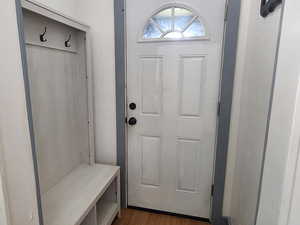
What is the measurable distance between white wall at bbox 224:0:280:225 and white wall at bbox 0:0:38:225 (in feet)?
3.73

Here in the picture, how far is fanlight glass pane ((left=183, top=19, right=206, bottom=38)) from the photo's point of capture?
1.60 meters

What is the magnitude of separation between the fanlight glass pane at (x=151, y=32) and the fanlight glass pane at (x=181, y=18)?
160mm

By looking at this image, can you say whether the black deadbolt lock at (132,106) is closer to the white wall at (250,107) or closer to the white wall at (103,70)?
the white wall at (103,70)

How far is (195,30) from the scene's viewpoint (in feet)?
5.30

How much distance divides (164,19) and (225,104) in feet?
2.92

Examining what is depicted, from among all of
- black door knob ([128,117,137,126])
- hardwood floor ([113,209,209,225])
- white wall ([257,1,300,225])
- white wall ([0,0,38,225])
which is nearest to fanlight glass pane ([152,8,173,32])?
black door knob ([128,117,137,126])

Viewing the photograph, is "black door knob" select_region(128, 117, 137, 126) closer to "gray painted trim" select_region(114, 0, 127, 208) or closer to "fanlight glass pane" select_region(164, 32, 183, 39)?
"gray painted trim" select_region(114, 0, 127, 208)

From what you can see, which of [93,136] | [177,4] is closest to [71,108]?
[93,136]

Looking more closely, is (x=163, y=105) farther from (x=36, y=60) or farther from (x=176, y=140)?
(x=36, y=60)

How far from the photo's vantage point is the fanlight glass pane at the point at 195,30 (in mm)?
1599

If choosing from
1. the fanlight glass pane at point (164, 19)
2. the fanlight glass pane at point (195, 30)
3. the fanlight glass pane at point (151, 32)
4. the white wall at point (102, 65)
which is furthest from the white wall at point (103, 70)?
the fanlight glass pane at point (195, 30)

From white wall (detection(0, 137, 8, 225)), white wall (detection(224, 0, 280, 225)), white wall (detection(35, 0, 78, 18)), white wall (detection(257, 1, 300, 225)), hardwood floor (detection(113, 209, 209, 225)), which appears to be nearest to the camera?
white wall (detection(257, 1, 300, 225))

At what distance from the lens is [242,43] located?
1.51 meters

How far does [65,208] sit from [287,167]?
1289 mm
